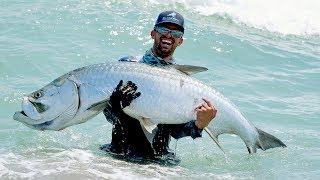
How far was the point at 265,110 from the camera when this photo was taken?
1049 centimetres

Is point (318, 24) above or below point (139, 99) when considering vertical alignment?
below

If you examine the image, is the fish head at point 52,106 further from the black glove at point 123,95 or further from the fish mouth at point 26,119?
the black glove at point 123,95

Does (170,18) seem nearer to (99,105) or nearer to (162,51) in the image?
(162,51)

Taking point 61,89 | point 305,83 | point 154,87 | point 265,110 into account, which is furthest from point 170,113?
point 305,83

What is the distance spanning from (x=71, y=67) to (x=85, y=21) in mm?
3644

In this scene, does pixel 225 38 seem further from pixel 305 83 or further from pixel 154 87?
pixel 154 87

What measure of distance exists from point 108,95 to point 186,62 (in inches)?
315

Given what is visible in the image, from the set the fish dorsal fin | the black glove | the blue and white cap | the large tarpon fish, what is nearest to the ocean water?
the large tarpon fish

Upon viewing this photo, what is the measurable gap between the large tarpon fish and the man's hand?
5 cm

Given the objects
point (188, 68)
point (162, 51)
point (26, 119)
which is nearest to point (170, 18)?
point (162, 51)

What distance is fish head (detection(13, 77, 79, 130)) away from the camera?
5230 mm

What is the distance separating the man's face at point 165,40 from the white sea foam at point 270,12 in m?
14.6

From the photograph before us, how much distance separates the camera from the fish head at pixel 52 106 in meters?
5.23

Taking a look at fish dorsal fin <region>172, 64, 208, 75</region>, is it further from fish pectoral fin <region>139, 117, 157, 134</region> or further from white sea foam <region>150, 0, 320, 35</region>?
white sea foam <region>150, 0, 320, 35</region>
